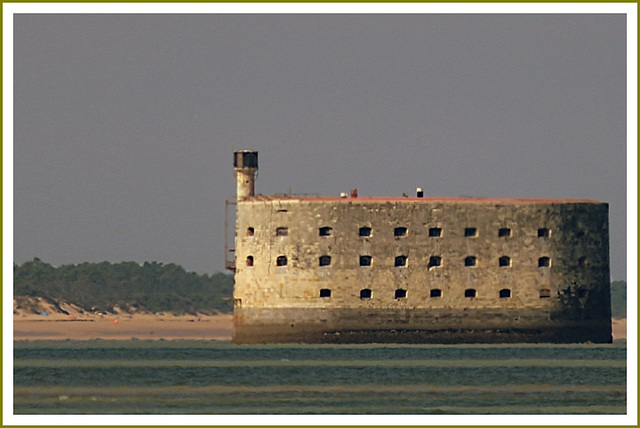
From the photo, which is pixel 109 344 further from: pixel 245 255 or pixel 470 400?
pixel 470 400

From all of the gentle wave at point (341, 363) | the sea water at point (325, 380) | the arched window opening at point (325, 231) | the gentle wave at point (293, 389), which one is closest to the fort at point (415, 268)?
the arched window opening at point (325, 231)

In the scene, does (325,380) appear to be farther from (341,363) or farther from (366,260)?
(366,260)

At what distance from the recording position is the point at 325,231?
71.6m

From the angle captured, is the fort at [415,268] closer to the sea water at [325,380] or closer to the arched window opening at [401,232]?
the arched window opening at [401,232]

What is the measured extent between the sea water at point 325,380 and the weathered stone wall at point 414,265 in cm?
123

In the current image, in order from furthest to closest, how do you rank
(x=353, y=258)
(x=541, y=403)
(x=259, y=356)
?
1. (x=353, y=258)
2. (x=259, y=356)
3. (x=541, y=403)

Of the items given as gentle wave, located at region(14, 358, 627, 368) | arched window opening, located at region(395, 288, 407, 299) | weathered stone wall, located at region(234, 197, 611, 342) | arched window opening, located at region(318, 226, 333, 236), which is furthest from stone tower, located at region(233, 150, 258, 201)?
gentle wave, located at region(14, 358, 627, 368)

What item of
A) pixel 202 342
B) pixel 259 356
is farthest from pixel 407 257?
pixel 202 342

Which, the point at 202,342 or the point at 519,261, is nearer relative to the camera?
the point at 519,261

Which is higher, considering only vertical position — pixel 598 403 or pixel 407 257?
pixel 407 257

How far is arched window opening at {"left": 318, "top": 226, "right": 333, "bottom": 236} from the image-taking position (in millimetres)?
71562

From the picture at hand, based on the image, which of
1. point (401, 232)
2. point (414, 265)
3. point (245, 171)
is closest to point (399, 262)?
point (414, 265)

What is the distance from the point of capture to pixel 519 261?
2857 inches

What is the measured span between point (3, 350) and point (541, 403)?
15106 millimetres
